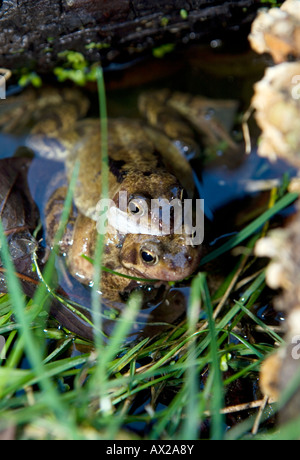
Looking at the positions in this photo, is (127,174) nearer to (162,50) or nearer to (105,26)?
(105,26)

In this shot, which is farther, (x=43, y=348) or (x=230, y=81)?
(x=230, y=81)

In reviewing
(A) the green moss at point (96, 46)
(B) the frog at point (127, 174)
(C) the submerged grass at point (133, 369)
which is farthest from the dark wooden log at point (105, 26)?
(C) the submerged grass at point (133, 369)

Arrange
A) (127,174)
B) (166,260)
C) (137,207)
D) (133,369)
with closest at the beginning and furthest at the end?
(133,369)
(166,260)
(137,207)
(127,174)

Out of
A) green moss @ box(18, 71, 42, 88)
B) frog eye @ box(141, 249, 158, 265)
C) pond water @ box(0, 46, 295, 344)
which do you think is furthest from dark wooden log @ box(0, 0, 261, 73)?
frog eye @ box(141, 249, 158, 265)

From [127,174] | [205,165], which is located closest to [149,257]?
[127,174]

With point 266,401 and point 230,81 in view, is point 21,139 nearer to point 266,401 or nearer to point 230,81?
point 230,81

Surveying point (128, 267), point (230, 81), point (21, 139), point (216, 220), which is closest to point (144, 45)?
point (230, 81)

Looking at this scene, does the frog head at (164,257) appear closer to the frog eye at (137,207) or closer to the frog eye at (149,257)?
the frog eye at (149,257)
